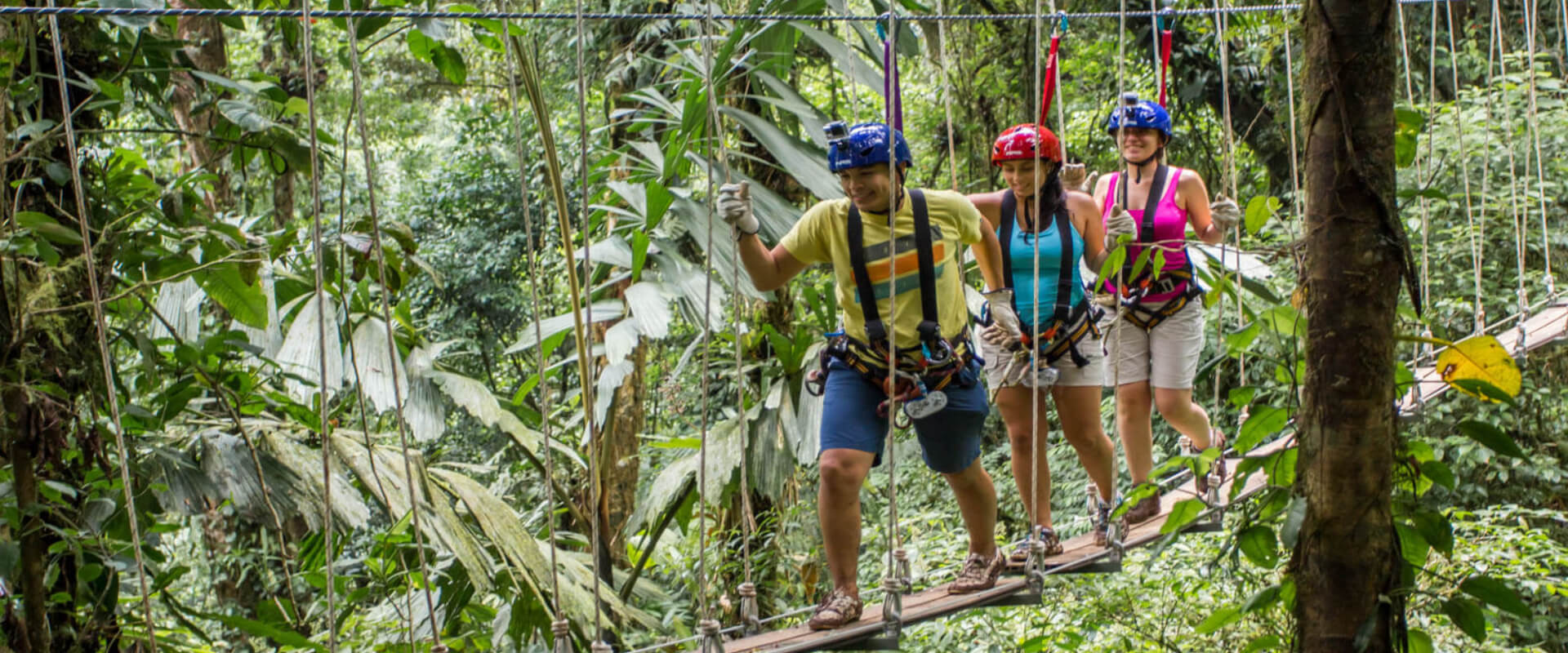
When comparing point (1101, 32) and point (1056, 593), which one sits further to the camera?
point (1101, 32)

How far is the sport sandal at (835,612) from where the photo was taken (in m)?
1.98

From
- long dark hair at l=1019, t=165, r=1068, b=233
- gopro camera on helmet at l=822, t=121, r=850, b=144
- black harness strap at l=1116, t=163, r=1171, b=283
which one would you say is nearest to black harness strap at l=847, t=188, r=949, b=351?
gopro camera on helmet at l=822, t=121, r=850, b=144

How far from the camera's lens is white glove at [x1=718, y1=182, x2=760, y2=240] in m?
1.91

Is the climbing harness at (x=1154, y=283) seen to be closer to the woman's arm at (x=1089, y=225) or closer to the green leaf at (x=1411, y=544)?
the woman's arm at (x=1089, y=225)

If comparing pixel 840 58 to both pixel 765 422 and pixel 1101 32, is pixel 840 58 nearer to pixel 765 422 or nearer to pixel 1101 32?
pixel 765 422

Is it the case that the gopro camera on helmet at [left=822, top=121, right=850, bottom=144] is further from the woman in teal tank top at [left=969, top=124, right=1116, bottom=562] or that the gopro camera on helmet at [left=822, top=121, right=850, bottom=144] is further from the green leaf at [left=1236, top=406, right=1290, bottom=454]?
the green leaf at [left=1236, top=406, right=1290, bottom=454]

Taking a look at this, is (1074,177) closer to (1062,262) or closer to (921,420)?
(1062,262)

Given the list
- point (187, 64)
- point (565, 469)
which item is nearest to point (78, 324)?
point (187, 64)

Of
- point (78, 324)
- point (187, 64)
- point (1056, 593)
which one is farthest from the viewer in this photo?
point (1056, 593)

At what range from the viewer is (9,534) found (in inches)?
66.2

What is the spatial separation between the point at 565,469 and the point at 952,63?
9.52 feet

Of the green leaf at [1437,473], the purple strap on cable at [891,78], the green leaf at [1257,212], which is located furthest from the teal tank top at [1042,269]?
the green leaf at [1437,473]

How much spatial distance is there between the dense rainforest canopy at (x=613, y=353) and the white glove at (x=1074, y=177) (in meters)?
0.14

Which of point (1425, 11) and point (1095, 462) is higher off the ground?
point (1425, 11)
